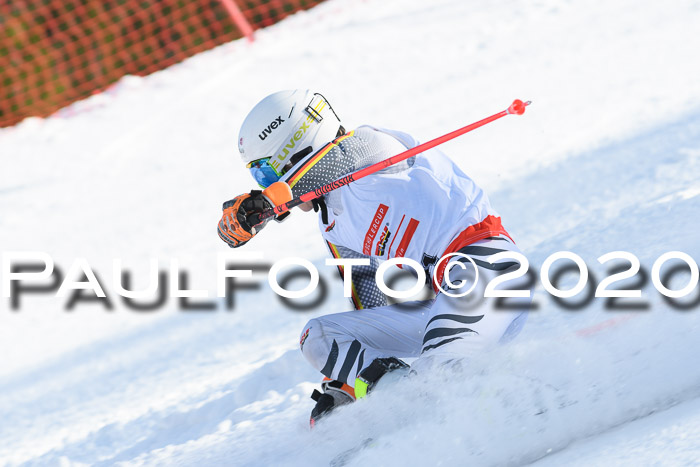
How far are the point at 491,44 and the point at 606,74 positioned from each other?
4.59ft

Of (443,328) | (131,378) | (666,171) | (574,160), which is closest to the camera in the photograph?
(443,328)

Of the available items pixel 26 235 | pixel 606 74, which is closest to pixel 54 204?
pixel 26 235

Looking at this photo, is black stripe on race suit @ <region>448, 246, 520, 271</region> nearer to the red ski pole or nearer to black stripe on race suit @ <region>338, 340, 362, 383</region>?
the red ski pole

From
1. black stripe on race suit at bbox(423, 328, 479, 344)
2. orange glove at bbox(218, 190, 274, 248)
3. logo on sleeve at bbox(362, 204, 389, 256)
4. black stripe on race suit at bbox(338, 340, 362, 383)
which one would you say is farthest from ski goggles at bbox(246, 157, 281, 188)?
black stripe on race suit at bbox(423, 328, 479, 344)

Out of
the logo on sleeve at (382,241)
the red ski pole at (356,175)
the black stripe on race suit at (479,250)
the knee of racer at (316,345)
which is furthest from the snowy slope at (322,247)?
the red ski pole at (356,175)

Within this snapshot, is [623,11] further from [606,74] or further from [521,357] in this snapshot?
[521,357]

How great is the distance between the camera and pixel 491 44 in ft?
27.1

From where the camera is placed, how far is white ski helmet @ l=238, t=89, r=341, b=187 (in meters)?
3.01

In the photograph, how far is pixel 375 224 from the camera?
291cm

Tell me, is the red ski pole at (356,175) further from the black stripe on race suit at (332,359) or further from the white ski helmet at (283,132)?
the black stripe on race suit at (332,359)

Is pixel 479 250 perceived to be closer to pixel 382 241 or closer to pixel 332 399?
pixel 382 241

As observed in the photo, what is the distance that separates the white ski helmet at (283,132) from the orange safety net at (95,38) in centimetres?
633

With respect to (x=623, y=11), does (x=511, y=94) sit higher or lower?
lower

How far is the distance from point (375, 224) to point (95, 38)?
7.45 m
